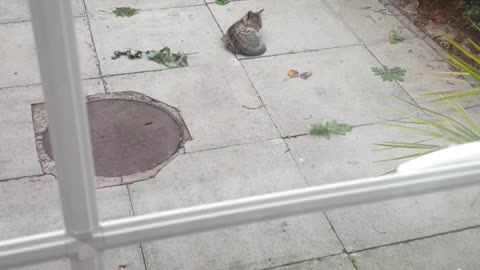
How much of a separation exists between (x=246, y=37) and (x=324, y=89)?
21.5 inches

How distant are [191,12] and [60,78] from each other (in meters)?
3.09

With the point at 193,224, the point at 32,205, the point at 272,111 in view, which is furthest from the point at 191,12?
the point at 193,224

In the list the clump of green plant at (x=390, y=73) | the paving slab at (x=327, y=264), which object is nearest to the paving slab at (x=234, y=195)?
the paving slab at (x=327, y=264)

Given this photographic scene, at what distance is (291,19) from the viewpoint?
408 centimetres

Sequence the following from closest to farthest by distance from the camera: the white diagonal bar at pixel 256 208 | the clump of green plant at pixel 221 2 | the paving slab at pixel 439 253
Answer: the white diagonal bar at pixel 256 208, the paving slab at pixel 439 253, the clump of green plant at pixel 221 2

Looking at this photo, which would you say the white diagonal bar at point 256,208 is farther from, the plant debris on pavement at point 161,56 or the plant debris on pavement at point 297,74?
the plant debris on pavement at point 161,56

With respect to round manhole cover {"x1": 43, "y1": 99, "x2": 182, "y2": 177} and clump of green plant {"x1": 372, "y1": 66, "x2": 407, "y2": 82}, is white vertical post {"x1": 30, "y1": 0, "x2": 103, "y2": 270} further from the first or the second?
clump of green plant {"x1": 372, "y1": 66, "x2": 407, "y2": 82}

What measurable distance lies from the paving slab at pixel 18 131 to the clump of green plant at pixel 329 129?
1.11 metres

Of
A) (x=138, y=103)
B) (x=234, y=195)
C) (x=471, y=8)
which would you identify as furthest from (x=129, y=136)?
(x=471, y=8)

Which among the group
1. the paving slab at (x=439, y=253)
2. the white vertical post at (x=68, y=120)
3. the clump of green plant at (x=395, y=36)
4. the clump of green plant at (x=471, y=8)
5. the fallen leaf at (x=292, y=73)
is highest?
the white vertical post at (x=68, y=120)

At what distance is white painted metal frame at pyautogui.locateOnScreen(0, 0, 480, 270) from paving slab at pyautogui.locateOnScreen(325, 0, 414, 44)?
8.72 ft

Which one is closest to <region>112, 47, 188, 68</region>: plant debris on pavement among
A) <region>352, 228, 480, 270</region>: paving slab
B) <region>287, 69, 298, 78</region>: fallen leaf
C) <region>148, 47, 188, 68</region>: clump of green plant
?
<region>148, 47, 188, 68</region>: clump of green plant

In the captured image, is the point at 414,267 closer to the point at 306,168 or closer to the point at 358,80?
the point at 306,168

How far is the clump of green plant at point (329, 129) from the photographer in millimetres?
3168
